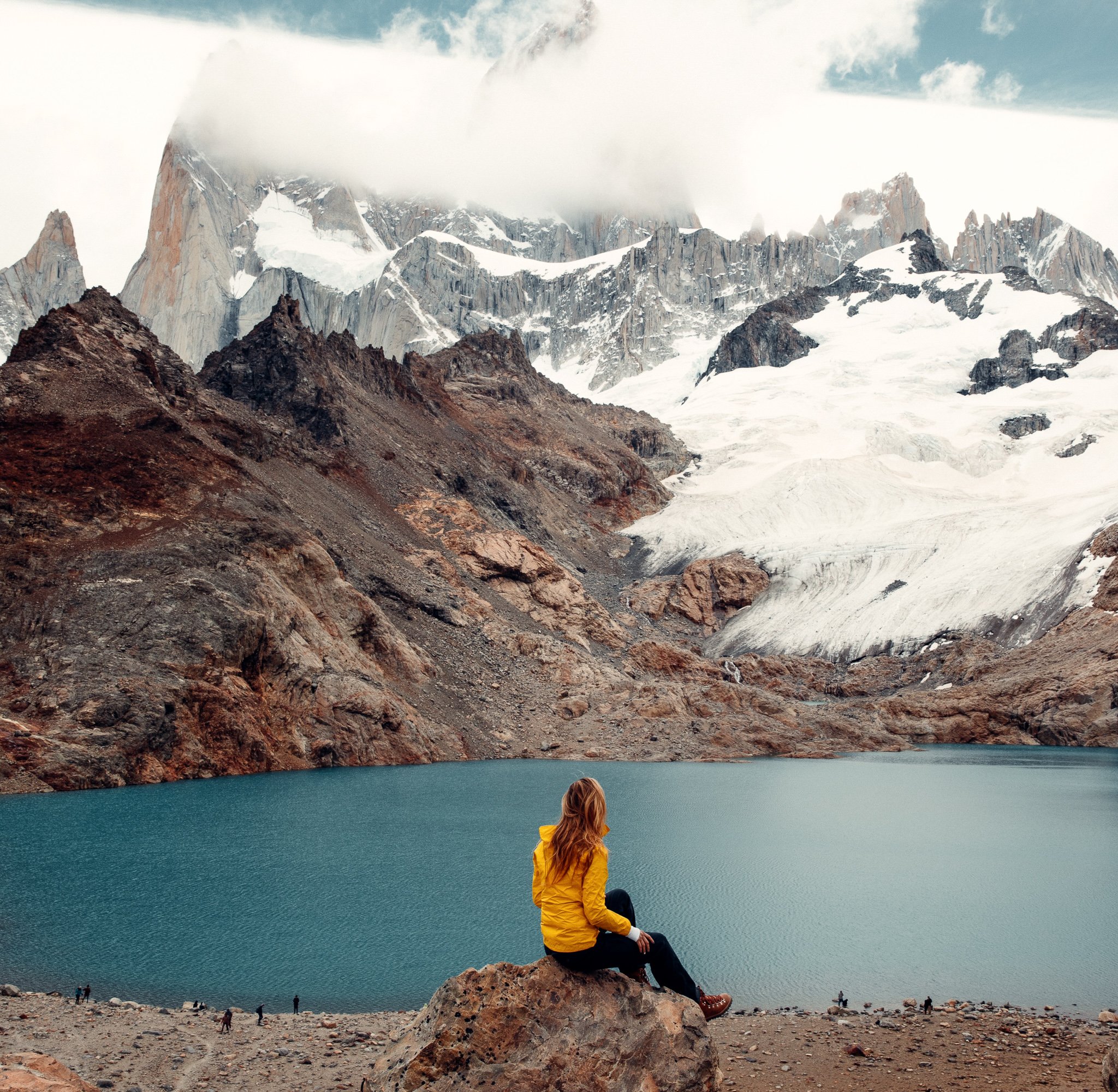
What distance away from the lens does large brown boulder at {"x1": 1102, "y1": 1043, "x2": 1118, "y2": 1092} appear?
8.17m

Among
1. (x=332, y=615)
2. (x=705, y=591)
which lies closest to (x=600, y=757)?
(x=332, y=615)

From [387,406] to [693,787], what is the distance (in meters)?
62.4

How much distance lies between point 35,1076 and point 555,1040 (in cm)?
391

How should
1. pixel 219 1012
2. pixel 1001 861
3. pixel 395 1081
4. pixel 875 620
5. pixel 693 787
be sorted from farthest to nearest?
pixel 875 620
pixel 693 787
pixel 1001 861
pixel 219 1012
pixel 395 1081

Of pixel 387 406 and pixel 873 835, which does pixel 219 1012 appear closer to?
pixel 873 835

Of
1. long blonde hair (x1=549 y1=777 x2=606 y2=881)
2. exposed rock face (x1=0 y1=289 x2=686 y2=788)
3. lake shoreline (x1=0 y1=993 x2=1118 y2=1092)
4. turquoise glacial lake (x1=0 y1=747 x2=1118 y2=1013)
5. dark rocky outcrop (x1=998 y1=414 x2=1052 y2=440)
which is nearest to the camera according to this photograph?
long blonde hair (x1=549 y1=777 x2=606 y2=881)

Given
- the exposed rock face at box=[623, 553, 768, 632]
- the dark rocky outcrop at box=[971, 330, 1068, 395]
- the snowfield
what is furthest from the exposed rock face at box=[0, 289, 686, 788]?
the dark rocky outcrop at box=[971, 330, 1068, 395]

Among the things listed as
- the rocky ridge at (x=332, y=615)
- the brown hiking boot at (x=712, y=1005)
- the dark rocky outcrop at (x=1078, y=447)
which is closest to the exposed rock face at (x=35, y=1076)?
the brown hiking boot at (x=712, y=1005)

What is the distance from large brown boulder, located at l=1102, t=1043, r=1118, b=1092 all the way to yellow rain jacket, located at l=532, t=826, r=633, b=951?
437cm

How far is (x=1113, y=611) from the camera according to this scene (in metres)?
71.6

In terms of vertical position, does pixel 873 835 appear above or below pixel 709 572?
below

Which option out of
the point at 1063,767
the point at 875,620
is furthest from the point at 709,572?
the point at 1063,767

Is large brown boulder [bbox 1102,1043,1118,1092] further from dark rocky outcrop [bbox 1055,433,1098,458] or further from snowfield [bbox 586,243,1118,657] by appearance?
dark rocky outcrop [bbox 1055,433,1098,458]

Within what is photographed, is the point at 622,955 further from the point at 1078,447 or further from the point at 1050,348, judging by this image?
the point at 1050,348
